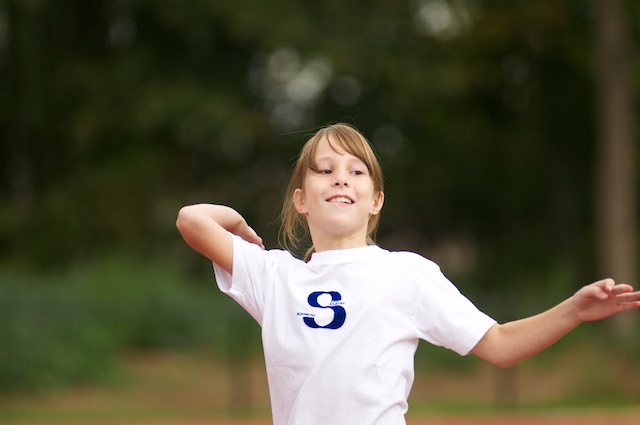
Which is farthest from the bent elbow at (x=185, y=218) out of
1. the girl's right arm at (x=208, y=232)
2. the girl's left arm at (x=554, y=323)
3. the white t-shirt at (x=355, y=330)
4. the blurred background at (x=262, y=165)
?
the blurred background at (x=262, y=165)

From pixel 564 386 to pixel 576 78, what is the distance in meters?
12.4

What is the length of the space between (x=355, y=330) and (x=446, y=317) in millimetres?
255

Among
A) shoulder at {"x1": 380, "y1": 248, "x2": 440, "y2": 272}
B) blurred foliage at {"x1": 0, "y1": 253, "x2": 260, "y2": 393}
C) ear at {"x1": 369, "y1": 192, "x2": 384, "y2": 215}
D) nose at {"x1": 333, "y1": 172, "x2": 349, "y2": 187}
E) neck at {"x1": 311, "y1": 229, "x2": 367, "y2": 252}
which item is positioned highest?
blurred foliage at {"x1": 0, "y1": 253, "x2": 260, "y2": 393}

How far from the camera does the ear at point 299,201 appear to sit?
10.6 feet

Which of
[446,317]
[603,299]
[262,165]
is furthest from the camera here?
[262,165]

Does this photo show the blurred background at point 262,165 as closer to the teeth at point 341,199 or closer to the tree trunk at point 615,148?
the tree trunk at point 615,148

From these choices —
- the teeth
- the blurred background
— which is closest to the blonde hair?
the teeth

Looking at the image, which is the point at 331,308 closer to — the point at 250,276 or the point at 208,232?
the point at 250,276

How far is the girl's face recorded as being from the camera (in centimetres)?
311

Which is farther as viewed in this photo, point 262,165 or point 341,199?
point 262,165

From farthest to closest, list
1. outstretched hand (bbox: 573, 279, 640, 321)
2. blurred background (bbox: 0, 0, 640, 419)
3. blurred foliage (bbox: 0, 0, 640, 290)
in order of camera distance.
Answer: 1. blurred foliage (bbox: 0, 0, 640, 290)
2. blurred background (bbox: 0, 0, 640, 419)
3. outstretched hand (bbox: 573, 279, 640, 321)

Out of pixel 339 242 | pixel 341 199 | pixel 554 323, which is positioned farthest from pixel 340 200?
pixel 554 323

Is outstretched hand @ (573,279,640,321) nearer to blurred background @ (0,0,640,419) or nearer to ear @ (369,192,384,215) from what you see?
ear @ (369,192,384,215)

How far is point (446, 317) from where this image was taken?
3.03m
